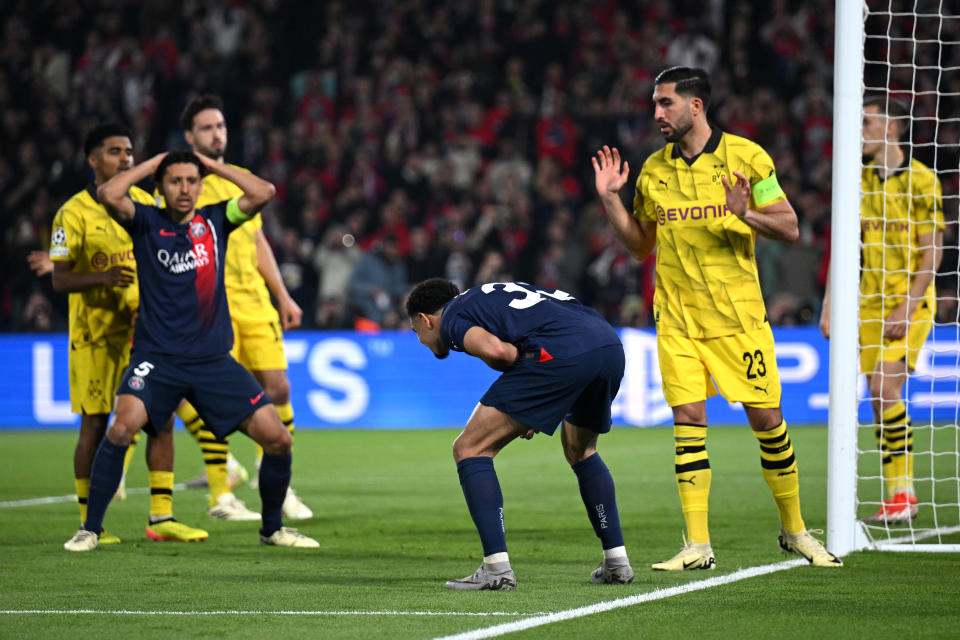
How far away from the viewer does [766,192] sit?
611 cm

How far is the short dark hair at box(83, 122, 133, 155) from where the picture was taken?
7609 mm

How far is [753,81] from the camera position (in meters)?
18.8

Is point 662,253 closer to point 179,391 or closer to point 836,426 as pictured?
point 836,426

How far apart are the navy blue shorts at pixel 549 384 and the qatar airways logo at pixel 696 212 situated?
3.00 ft

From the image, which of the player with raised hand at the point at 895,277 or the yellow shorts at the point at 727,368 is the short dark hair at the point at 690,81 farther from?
the player with raised hand at the point at 895,277

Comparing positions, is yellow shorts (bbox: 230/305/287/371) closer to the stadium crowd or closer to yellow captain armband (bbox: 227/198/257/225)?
yellow captain armband (bbox: 227/198/257/225)

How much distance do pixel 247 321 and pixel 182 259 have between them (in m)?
1.65

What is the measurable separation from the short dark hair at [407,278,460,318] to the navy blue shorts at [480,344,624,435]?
41 centimetres

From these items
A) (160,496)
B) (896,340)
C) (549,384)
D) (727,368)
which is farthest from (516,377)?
(896,340)

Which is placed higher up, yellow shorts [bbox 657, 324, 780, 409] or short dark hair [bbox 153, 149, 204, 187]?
short dark hair [bbox 153, 149, 204, 187]

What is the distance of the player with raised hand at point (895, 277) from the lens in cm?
779

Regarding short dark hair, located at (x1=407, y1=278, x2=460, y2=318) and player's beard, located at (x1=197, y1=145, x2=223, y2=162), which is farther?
player's beard, located at (x1=197, y1=145, x2=223, y2=162)

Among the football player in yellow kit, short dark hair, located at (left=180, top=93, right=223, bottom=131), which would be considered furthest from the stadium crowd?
short dark hair, located at (left=180, top=93, right=223, bottom=131)

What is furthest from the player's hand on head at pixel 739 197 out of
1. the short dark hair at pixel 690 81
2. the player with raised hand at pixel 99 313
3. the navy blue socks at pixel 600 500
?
the player with raised hand at pixel 99 313
